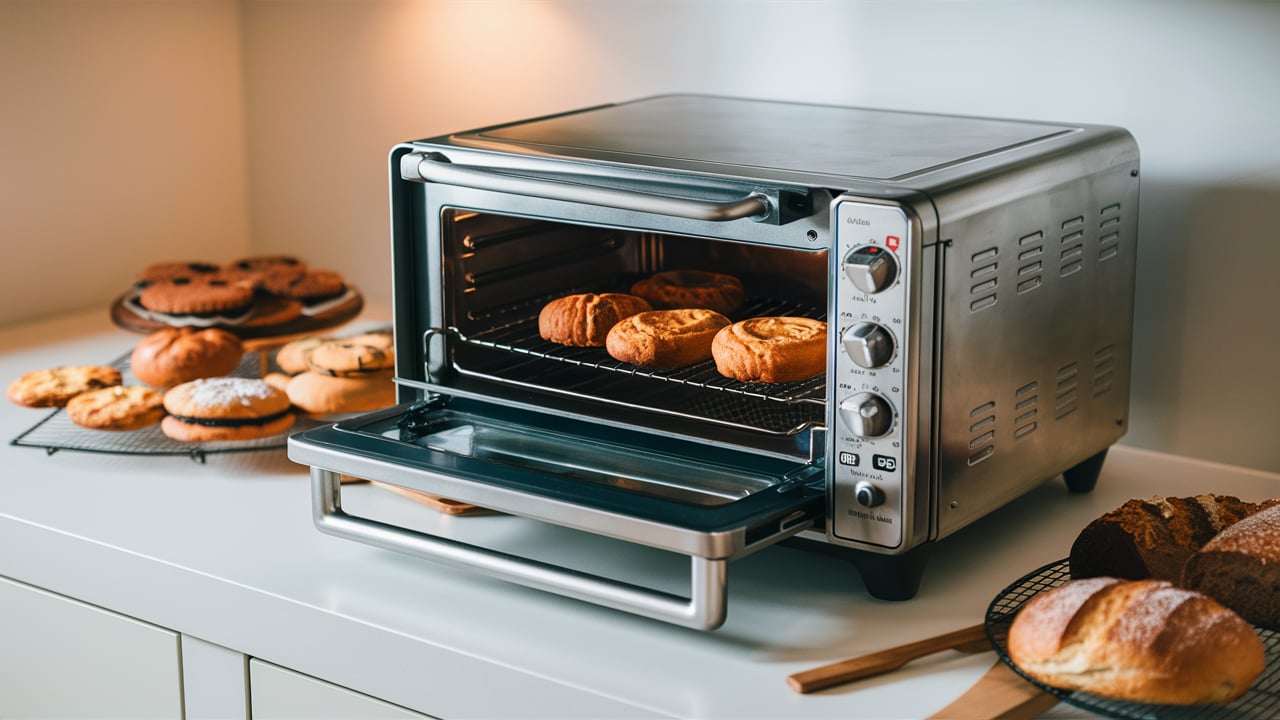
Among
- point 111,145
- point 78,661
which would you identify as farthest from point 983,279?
point 111,145

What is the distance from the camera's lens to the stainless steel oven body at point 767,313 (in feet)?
3.32

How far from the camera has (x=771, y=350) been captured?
1158 mm

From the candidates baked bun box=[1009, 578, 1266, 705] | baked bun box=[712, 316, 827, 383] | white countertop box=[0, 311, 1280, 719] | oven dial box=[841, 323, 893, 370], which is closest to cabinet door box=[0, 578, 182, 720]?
white countertop box=[0, 311, 1280, 719]

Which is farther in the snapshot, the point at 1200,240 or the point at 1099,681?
the point at 1200,240

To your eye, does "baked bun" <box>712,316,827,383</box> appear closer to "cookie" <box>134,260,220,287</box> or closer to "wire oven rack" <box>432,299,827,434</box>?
"wire oven rack" <box>432,299,827,434</box>

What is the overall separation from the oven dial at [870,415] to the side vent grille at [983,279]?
108 millimetres

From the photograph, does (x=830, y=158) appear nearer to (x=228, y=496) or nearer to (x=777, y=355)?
(x=777, y=355)

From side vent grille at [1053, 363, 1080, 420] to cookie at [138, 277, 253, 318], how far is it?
40.1 inches

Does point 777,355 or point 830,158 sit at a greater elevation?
point 830,158

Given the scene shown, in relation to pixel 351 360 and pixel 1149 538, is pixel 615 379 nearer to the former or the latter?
pixel 351 360

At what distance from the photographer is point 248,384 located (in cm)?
145

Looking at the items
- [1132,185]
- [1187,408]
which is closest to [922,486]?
[1132,185]

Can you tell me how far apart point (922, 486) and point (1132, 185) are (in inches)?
16.9

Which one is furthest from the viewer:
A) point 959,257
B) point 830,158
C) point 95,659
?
point 95,659
